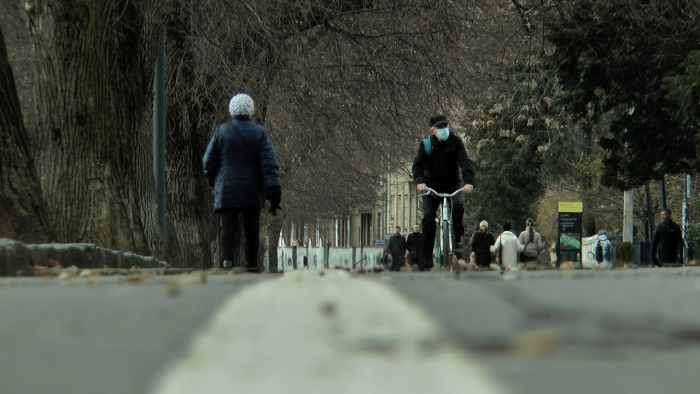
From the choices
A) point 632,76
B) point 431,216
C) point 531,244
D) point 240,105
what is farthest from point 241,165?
point 632,76

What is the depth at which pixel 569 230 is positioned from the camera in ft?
152

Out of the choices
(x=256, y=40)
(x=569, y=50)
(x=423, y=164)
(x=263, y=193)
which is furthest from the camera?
(x=569, y=50)

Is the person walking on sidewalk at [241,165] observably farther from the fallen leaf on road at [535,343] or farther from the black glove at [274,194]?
the fallen leaf on road at [535,343]

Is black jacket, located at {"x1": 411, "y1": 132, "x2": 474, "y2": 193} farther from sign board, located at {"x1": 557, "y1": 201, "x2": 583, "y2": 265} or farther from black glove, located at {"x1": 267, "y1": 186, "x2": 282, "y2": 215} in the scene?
sign board, located at {"x1": 557, "y1": 201, "x2": 583, "y2": 265}

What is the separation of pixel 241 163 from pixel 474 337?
387 inches

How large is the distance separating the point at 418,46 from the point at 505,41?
212 cm

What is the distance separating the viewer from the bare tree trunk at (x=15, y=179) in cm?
1266

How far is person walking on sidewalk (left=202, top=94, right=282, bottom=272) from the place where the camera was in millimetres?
13000

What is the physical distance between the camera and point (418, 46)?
25391 mm

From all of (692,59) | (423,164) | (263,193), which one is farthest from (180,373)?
(692,59)

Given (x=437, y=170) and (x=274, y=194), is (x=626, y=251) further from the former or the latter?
(x=274, y=194)

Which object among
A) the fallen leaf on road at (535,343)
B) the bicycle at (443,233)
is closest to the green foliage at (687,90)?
the bicycle at (443,233)

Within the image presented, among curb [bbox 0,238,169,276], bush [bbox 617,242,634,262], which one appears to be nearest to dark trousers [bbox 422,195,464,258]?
curb [bbox 0,238,169,276]

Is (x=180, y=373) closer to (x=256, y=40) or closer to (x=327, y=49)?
(x=256, y=40)
